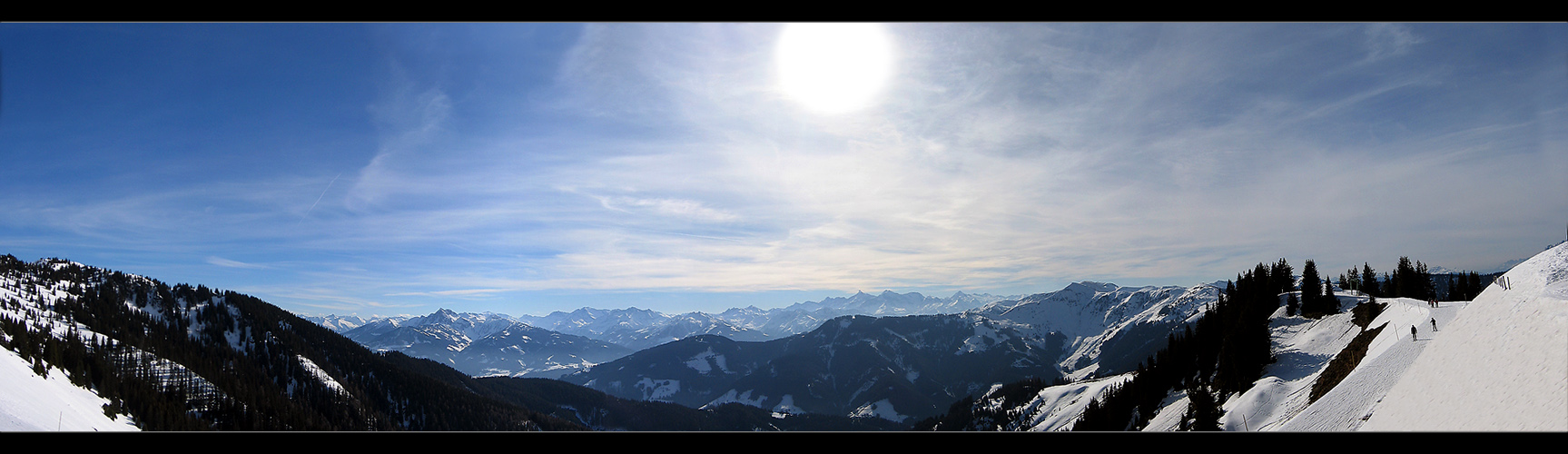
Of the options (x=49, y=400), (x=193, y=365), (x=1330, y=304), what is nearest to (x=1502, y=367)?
(x=1330, y=304)

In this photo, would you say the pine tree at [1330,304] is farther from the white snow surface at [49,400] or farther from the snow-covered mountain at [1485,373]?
the white snow surface at [49,400]

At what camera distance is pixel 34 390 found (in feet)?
Result: 201

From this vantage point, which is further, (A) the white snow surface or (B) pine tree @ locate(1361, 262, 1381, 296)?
(B) pine tree @ locate(1361, 262, 1381, 296)

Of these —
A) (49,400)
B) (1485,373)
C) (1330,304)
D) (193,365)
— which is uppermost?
(1485,373)

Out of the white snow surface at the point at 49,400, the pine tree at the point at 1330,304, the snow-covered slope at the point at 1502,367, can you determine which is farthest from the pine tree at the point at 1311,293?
the white snow surface at the point at 49,400

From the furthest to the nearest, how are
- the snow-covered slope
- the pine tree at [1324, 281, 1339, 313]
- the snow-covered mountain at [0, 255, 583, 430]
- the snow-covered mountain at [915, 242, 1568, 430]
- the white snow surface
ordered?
the snow-covered mountain at [0, 255, 583, 430] < the pine tree at [1324, 281, 1339, 313] < the white snow surface < the snow-covered mountain at [915, 242, 1568, 430] < the snow-covered slope

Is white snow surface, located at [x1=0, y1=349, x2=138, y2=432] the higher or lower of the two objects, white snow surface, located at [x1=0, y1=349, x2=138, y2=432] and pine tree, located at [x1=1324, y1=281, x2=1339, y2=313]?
the lower

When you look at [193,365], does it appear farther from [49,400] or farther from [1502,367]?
[1502,367]

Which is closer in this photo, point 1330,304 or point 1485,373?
point 1485,373

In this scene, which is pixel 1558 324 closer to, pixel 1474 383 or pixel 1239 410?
pixel 1474 383

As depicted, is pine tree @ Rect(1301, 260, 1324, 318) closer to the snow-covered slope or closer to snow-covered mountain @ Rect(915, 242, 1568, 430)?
snow-covered mountain @ Rect(915, 242, 1568, 430)

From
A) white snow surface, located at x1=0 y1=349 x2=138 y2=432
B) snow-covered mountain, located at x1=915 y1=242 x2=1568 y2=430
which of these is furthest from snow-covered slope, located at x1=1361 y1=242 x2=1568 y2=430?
white snow surface, located at x1=0 y1=349 x2=138 y2=432
